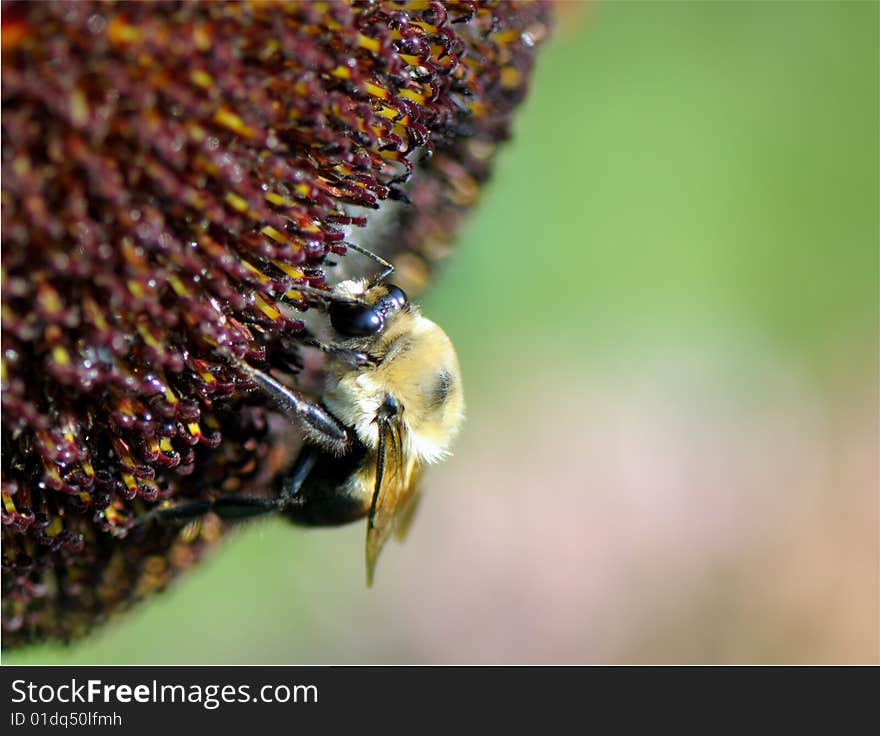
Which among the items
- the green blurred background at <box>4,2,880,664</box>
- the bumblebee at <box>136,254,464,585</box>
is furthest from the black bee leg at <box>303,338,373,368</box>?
the green blurred background at <box>4,2,880,664</box>

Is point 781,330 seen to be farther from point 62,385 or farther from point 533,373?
point 62,385

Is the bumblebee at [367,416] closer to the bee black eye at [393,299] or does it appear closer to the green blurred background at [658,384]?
the bee black eye at [393,299]

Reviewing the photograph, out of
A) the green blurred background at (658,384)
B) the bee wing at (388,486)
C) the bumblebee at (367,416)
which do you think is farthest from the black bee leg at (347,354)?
the green blurred background at (658,384)

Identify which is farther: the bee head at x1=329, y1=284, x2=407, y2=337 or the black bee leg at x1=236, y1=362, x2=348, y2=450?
the bee head at x1=329, y1=284, x2=407, y2=337

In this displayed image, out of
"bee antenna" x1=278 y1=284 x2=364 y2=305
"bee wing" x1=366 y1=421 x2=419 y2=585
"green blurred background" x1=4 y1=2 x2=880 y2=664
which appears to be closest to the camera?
"bee antenna" x1=278 y1=284 x2=364 y2=305

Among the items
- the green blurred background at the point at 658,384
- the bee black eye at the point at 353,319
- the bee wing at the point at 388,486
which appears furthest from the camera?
the green blurred background at the point at 658,384

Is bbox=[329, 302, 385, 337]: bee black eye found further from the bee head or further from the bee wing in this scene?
the bee wing
